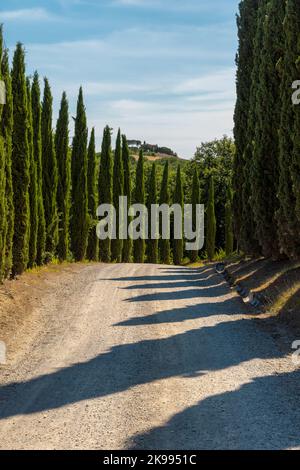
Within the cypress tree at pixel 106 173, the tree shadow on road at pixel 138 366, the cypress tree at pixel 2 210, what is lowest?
the tree shadow on road at pixel 138 366

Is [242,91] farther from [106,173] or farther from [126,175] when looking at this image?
[126,175]

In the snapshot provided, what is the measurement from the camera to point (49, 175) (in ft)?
87.5

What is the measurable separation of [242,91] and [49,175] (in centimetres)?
954

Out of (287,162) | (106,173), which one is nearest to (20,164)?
(287,162)

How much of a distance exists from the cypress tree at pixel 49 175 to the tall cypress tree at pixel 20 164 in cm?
541

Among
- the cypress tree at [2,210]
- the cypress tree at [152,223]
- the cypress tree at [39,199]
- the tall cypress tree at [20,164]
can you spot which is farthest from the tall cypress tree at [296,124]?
the cypress tree at [152,223]

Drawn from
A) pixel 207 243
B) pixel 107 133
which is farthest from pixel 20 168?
pixel 207 243

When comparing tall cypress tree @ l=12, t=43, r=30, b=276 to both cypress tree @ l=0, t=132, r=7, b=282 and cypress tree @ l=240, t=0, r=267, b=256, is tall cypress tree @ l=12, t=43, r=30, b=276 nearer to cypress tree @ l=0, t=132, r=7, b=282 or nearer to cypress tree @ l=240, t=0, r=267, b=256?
cypress tree @ l=0, t=132, r=7, b=282

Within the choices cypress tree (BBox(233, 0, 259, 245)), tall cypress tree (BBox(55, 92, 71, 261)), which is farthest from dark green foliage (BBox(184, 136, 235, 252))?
cypress tree (BBox(233, 0, 259, 245))

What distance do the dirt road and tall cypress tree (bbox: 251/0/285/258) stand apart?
705 centimetres

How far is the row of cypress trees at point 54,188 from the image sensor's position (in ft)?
60.2

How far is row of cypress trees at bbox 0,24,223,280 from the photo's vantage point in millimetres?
18344

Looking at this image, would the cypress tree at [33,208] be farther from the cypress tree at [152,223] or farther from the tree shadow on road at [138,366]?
the cypress tree at [152,223]

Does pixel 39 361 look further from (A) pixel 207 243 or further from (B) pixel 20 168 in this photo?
(A) pixel 207 243
